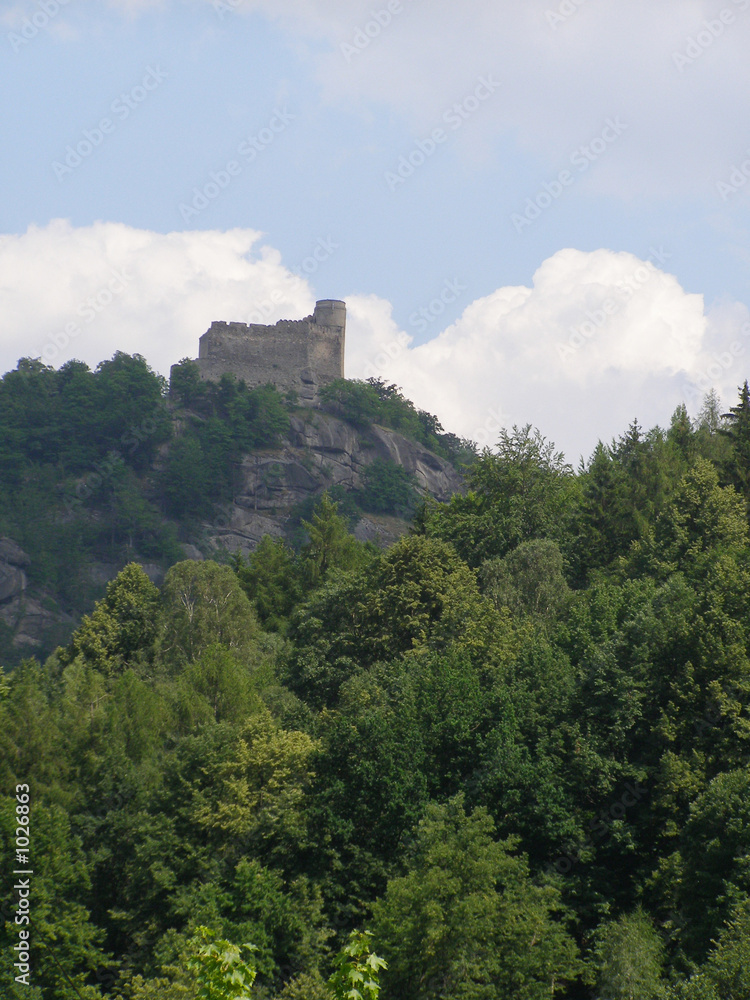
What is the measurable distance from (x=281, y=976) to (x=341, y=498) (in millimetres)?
→ 82344

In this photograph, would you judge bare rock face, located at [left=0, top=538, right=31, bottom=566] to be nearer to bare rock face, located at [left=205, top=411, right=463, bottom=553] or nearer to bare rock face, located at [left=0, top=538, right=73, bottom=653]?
bare rock face, located at [left=0, top=538, right=73, bottom=653]

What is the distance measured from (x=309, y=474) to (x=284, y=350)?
454 inches

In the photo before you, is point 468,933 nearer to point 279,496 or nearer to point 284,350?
point 279,496

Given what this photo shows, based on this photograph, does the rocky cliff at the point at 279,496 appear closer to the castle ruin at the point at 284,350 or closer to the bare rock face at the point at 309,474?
the bare rock face at the point at 309,474

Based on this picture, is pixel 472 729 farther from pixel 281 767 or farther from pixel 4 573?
pixel 4 573

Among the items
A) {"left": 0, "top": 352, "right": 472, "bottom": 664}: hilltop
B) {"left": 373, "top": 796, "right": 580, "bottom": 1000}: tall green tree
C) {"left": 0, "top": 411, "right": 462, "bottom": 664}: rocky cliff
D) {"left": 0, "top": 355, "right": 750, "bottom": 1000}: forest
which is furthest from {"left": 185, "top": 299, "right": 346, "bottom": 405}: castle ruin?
{"left": 373, "top": 796, "right": 580, "bottom": 1000}: tall green tree

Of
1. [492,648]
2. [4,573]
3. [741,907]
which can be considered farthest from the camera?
[4,573]

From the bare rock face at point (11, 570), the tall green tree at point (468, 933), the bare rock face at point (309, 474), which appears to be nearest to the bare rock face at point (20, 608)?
the bare rock face at point (11, 570)

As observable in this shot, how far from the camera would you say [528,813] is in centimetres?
2838

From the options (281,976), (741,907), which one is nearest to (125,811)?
(281,976)

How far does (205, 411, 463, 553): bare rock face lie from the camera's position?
108625 mm

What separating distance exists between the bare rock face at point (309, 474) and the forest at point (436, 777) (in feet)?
192

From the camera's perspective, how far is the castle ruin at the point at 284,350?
114 metres

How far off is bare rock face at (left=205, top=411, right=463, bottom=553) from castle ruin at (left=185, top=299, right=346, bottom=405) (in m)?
3.48
